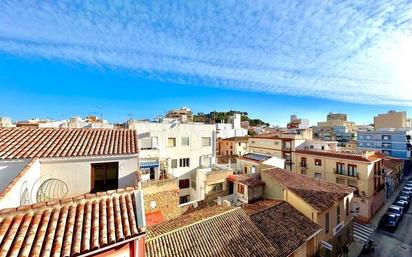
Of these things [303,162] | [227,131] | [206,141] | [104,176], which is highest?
[227,131]

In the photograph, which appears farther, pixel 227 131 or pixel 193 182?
pixel 227 131

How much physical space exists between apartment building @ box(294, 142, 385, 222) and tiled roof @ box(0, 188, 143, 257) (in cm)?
3335

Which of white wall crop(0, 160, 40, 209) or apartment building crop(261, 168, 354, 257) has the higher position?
white wall crop(0, 160, 40, 209)

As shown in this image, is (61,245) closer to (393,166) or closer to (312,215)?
(312,215)

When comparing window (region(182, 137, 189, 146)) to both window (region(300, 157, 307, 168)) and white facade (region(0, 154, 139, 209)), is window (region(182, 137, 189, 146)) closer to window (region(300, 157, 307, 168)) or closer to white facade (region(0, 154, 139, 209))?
white facade (region(0, 154, 139, 209))

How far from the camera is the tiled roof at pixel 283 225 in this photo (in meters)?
14.4

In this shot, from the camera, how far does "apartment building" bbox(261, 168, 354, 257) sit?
1780 centimetres

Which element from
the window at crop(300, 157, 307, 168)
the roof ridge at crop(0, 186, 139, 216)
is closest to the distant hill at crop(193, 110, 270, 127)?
the window at crop(300, 157, 307, 168)

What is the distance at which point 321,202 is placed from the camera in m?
18.3

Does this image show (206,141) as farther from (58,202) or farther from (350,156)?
(58,202)

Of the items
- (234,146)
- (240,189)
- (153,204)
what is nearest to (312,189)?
(240,189)

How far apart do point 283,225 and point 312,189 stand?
6296 mm

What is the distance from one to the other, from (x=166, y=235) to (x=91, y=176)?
18.0 ft

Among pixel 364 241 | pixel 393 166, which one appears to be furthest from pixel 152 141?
pixel 393 166
